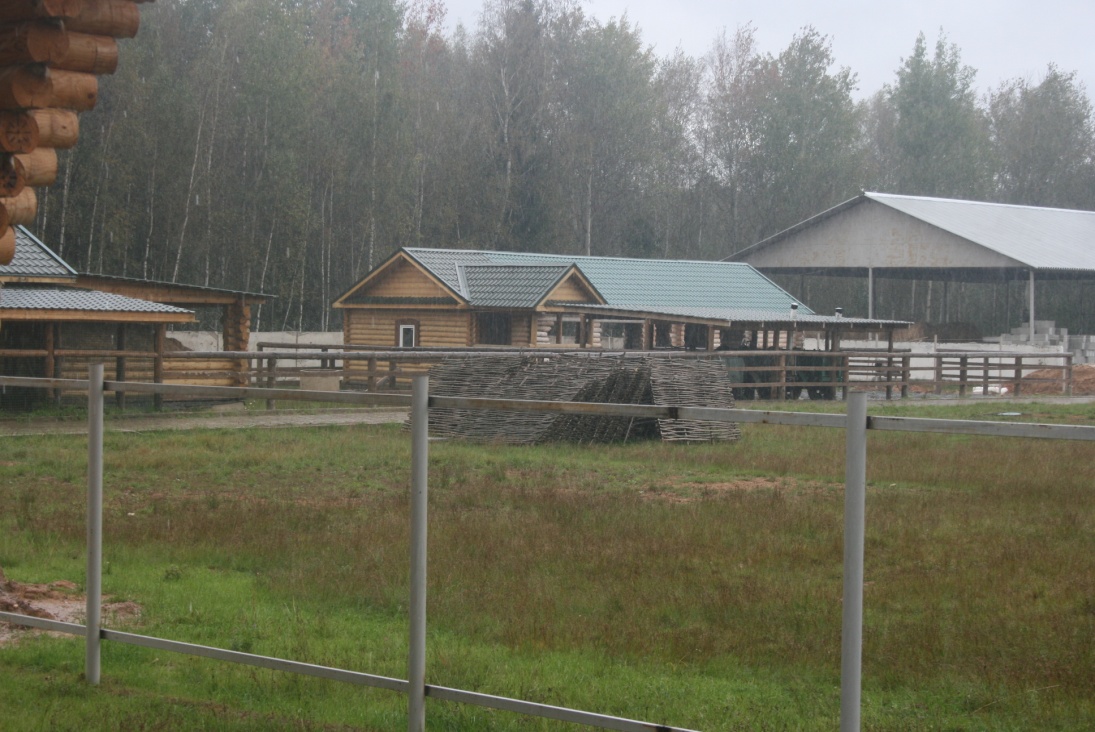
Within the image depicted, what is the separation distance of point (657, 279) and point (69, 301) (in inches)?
896

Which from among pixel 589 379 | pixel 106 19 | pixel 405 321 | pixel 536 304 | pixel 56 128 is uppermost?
pixel 106 19

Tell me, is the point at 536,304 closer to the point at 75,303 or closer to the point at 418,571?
the point at 75,303

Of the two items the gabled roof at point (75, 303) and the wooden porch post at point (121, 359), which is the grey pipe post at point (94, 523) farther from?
the gabled roof at point (75, 303)

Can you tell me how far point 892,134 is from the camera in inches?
3093

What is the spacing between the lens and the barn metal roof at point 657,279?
38.3 m

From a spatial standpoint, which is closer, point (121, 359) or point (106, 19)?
point (106, 19)

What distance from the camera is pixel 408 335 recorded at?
38031mm

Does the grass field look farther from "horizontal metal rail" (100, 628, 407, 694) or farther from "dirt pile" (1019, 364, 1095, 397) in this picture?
"dirt pile" (1019, 364, 1095, 397)

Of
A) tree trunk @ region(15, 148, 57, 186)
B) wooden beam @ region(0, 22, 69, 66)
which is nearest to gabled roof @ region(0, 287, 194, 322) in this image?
tree trunk @ region(15, 148, 57, 186)

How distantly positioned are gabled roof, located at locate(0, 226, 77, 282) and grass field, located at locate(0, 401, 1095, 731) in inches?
640

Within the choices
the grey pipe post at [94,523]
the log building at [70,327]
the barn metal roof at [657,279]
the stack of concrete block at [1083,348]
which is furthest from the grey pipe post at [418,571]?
the stack of concrete block at [1083,348]

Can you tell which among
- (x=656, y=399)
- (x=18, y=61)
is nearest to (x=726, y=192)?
(x=656, y=399)

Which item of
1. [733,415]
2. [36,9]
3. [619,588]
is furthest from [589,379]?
[733,415]

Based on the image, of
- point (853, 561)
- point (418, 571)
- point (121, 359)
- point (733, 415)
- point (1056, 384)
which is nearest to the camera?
point (853, 561)
